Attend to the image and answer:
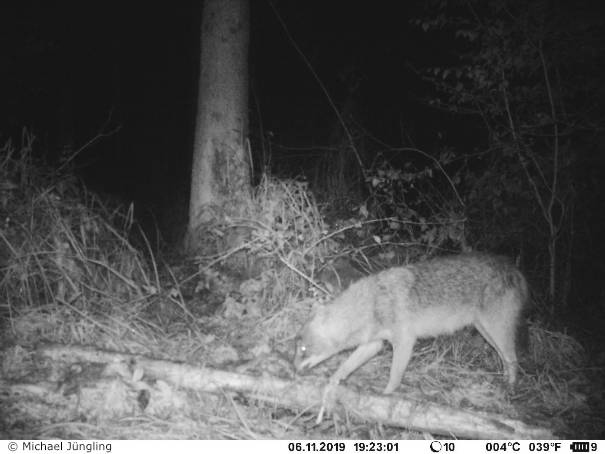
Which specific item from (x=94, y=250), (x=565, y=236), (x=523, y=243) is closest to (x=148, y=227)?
(x=94, y=250)

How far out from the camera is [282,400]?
12.1 ft

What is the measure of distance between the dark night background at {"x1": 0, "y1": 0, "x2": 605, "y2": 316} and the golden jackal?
3.45 m

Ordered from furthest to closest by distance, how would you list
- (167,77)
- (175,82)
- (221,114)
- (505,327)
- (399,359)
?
(175,82)
(167,77)
(221,114)
(505,327)
(399,359)

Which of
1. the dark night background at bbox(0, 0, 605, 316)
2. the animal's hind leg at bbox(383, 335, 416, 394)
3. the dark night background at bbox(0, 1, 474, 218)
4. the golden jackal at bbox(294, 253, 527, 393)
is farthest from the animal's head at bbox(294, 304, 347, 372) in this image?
the dark night background at bbox(0, 1, 474, 218)

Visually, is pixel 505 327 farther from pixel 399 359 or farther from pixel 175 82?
pixel 175 82

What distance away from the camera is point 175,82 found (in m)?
14.0

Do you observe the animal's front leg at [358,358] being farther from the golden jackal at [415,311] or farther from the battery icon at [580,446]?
the battery icon at [580,446]

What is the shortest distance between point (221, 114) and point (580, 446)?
5.30 meters

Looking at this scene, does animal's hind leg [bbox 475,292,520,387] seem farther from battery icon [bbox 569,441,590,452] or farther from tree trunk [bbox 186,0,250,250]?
tree trunk [bbox 186,0,250,250]

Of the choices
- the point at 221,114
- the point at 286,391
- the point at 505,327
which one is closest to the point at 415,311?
the point at 505,327

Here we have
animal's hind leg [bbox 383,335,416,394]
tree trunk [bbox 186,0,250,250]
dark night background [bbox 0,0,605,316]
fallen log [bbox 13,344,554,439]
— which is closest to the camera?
fallen log [bbox 13,344,554,439]

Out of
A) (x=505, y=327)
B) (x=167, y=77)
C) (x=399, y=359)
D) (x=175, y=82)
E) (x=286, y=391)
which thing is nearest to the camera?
(x=286, y=391)

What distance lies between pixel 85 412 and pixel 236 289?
2.32 metres

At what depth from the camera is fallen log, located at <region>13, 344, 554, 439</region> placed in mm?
3527
